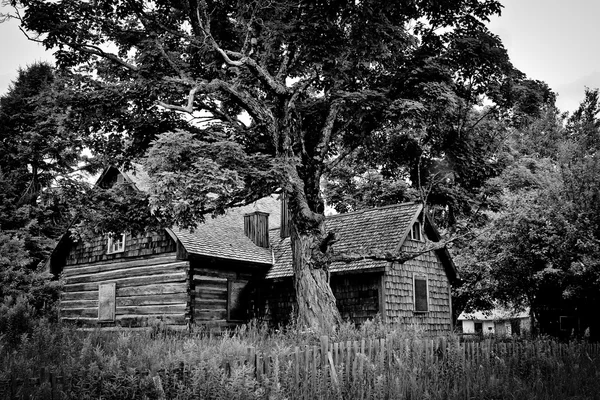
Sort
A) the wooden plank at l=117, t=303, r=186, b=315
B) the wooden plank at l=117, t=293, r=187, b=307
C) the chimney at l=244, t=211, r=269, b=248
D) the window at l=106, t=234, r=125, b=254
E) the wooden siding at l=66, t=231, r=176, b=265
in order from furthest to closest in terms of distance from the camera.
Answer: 1. the chimney at l=244, t=211, r=269, b=248
2. the window at l=106, t=234, r=125, b=254
3. the wooden siding at l=66, t=231, r=176, b=265
4. the wooden plank at l=117, t=293, r=187, b=307
5. the wooden plank at l=117, t=303, r=186, b=315

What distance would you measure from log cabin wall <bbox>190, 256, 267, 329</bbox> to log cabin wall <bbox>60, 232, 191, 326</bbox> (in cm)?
61

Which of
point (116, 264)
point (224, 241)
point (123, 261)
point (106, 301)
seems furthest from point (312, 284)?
point (106, 301)

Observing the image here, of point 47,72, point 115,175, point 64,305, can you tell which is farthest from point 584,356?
point 47,72

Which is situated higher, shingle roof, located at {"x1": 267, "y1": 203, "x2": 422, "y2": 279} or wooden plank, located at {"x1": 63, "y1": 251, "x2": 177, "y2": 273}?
shingle roof, located at {"x1": 267, "y1": 203, "x2": 422, "y2": 279}

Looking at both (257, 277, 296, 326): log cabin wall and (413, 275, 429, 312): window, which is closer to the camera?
(413, 275, 429, 312): window

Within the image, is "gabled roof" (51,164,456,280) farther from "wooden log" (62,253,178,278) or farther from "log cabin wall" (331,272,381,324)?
"wooden log" (62,253,178,278)

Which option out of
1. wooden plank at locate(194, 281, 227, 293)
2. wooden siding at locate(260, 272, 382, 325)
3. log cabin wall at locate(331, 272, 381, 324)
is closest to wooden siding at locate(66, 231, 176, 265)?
wooden plank at locate(194, 281, 227, 293)

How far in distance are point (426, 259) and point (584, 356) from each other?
446 inches

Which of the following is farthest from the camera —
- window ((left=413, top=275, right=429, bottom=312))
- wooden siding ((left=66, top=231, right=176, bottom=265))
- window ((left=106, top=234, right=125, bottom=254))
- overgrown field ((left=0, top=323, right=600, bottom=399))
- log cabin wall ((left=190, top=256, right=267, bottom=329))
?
window ((left=106, top=234, right=125, bottom=254))

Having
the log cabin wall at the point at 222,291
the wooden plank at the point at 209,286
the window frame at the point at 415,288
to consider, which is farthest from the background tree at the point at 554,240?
the wooden plank at the point at 209,286

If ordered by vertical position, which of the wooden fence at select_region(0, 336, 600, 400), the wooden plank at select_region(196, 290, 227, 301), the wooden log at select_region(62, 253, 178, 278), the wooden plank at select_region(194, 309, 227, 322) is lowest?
the wooden fence at select_region(0, 336, 600, 400)

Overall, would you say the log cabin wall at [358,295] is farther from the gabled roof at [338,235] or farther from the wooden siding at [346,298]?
the gabled roof at [338,235]

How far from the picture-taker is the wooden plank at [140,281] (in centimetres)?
2136

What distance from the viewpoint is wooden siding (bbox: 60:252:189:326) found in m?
21.3
